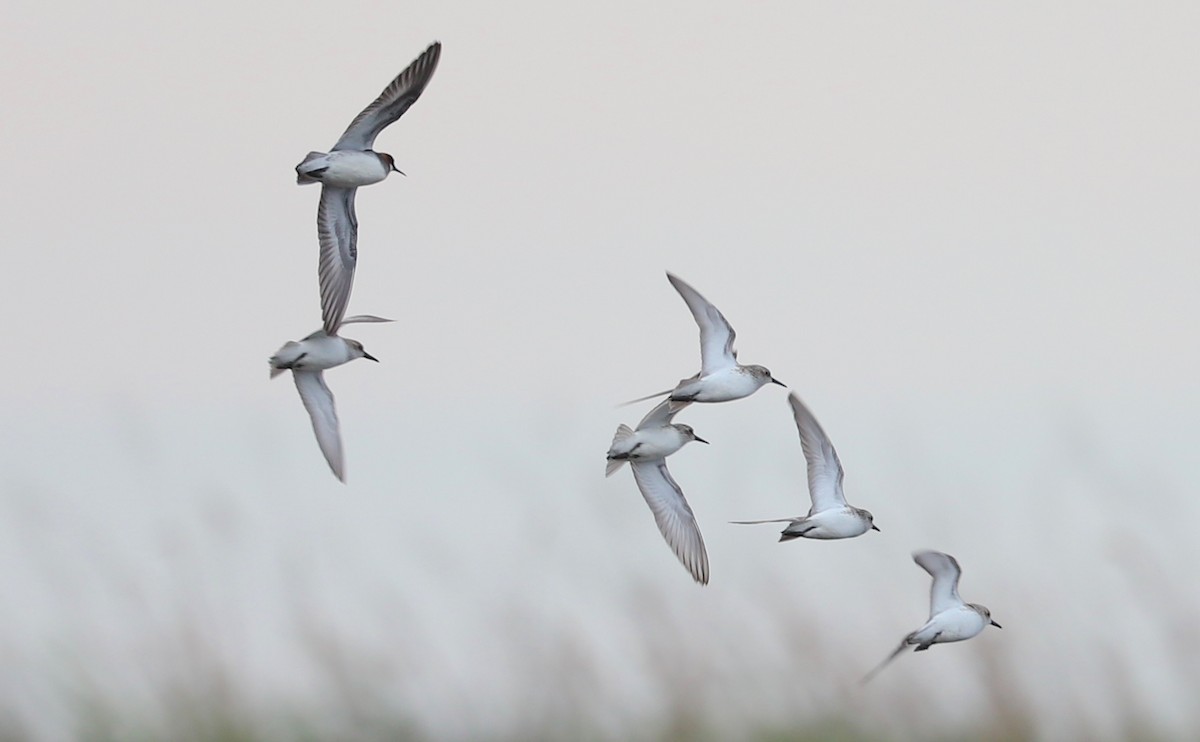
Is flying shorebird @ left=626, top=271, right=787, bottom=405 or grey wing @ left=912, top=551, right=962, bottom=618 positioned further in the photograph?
flying shorebird @ left=626, top=271, right=787, bottom=405

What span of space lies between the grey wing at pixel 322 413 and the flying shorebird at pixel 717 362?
5.22 ft

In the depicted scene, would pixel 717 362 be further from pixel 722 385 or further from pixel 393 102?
pixel 393 102

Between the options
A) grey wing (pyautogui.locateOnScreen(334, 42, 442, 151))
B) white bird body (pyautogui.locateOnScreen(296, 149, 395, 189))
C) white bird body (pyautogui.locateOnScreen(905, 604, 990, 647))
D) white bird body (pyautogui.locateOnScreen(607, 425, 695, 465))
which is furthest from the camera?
white bird body (pyautogui.locateOnScreen(607, 425, 695, 465))

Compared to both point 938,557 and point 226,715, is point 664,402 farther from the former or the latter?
point 226,715

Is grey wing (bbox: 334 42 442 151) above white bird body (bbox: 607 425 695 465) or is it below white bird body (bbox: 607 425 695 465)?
above

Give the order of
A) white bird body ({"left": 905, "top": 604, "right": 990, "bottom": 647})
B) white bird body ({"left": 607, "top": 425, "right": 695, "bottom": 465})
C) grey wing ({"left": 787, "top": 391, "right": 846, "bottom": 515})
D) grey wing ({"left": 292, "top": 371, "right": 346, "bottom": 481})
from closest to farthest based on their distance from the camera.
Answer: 1. white bird body ({"left": 905, "top": 604, "right": 990, "bottom": 647})
2. grey wing ({"left": 787, "top": 391, "right": 846, "bottom": 515})
3. grey wing ({"left": 292, "top": 371, "right": 346, "bottom": 481})
4. white bird body ({"left": 607, "top": 425, "right": 695, "bottom": 465})

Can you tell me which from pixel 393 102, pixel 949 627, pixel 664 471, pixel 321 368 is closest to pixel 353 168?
pixel 393 102

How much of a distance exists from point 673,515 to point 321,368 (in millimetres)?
2152

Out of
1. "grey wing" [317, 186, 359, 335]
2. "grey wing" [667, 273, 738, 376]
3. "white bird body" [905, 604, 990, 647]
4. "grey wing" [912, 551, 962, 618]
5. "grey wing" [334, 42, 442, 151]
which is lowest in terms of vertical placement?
"white bird body" [905, 604, 990, 647]

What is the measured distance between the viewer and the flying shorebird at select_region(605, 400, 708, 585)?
41.1 feet

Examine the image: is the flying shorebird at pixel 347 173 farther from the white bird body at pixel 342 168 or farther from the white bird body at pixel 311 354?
the white bird body at pixel 311 354

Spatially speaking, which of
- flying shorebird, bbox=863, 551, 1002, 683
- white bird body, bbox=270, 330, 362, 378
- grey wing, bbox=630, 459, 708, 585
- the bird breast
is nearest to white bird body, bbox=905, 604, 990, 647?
flying shorebird, bbox=863, 551, 1002, 683

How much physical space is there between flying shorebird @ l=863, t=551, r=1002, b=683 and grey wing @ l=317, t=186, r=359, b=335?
10.5 feet

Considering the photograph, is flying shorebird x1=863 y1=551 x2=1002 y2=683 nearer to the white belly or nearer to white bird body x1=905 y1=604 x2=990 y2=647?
white bird body x1=905 y1=604 x2=990 y2=647
